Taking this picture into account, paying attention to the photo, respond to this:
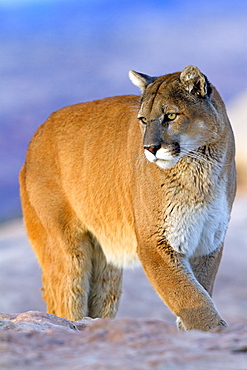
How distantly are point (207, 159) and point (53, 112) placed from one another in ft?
8.16

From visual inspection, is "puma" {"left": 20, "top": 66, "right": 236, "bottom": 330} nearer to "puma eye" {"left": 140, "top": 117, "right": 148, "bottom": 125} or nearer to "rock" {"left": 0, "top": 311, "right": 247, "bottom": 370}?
"puma eye" {"left": 140, "top": 117, "right": 148, "bottom": 125}

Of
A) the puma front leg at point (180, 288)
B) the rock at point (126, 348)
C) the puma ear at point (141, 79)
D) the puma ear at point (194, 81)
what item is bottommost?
the puma front leg at point (180, 288)

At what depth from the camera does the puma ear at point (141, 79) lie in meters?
4.71

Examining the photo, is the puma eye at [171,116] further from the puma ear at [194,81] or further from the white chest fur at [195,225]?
the white chest fur at [195,225]

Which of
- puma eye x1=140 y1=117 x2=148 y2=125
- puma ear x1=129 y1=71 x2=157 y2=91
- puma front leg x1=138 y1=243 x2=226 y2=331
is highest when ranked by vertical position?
puma ear x1=129 y1=71 x2=157 y2=91

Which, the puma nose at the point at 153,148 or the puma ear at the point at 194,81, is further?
the puma ear at the point at 194,81

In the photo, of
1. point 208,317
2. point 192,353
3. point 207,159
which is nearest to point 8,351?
point 192,353

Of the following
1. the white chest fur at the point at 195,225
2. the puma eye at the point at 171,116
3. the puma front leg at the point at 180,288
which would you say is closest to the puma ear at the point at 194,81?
the puma eye at the point at 171,116

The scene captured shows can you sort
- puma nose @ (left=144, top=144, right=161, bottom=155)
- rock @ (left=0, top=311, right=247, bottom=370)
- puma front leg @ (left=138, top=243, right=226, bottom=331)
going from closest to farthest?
rock @ (left=0, top=311, right=247, bottom=370), puma front leg @ (left=138, top=243, right=226, bottom=331), puma nose @ (left=144, top=144, right=161, bottom=155)

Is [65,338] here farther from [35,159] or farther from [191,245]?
[35,159]

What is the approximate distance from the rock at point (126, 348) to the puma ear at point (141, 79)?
2.66 meters

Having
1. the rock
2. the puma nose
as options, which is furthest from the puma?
the rock

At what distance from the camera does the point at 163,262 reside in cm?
427

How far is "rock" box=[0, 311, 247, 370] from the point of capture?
1.85 metres
